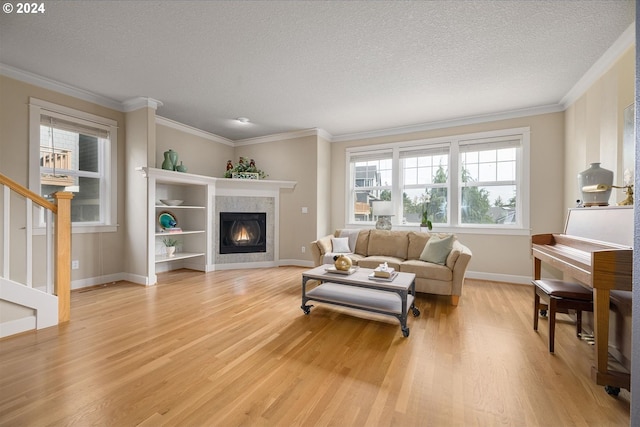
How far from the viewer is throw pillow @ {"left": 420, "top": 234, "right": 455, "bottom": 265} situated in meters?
3.43

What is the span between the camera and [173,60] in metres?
2.88

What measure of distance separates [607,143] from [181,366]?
4491 millimetres

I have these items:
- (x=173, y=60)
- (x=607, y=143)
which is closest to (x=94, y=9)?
(x=173, y=60)

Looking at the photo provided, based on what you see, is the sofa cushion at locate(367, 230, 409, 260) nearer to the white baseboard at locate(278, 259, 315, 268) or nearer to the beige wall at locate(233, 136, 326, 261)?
the beige wall at locate(233, 136, 326, 261)

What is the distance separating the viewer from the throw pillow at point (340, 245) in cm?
427

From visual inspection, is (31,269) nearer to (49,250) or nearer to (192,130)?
(49,250)

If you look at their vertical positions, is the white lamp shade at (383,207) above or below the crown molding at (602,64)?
below

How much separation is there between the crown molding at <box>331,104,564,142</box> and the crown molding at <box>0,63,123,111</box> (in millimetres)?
3854

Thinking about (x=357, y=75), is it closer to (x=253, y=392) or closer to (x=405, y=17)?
(x=405, y=17)

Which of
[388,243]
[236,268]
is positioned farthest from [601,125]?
[236,268]

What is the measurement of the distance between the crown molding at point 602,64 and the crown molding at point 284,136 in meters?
3.75

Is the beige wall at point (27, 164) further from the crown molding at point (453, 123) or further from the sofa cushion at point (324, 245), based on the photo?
the crown molding at point (453, 123)

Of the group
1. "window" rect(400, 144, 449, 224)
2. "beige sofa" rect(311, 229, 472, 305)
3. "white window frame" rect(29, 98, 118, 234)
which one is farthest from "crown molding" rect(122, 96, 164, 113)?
"window" rect(400, 144, 449, 224)

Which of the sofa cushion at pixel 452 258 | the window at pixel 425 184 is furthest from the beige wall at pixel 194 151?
the sofa cushion at pixel 452 258
